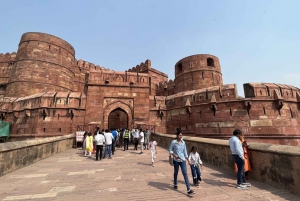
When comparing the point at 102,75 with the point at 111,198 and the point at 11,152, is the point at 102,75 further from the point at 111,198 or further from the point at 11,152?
the point at 111,198

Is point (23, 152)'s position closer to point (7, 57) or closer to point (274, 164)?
point (274, 164)

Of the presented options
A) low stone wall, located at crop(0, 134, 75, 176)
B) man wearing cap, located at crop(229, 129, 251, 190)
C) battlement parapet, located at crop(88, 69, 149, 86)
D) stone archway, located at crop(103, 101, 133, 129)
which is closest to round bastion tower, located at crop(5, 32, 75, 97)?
battlement parapet, located at crop(88, 69, 149, 86)

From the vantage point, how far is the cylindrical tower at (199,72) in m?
20.0

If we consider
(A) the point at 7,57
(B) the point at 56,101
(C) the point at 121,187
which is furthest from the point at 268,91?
(A) the point at 7,57

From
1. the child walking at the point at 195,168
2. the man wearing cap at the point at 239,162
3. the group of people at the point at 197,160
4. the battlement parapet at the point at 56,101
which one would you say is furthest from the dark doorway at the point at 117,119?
the man wearing cap at the point at 239,162

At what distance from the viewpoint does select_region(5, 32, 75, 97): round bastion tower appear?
1986 cm

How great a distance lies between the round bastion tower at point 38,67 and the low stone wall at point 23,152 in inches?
612

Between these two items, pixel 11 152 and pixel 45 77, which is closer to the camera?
pixel 11 152

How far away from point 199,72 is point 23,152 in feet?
61.8

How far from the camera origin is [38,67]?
20516 millimetres

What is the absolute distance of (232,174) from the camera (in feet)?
14.1

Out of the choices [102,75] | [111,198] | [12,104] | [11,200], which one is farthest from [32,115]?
[111,198]

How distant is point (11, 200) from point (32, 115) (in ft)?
41.9

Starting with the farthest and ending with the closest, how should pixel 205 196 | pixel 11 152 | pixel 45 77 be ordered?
pixel 45 77, pixel 11 152, pixel 205 196
